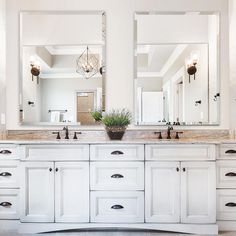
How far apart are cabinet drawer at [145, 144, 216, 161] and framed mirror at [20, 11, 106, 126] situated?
0.89 meters

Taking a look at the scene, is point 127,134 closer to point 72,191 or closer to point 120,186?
point 120,186

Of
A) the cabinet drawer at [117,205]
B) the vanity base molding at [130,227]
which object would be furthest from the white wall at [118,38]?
the vanity base molding at [130,227]

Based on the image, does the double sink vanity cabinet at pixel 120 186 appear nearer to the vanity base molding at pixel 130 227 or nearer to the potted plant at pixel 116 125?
the vanity base molding at pixel 130 227

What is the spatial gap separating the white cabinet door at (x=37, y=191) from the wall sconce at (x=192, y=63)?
1.85 metres

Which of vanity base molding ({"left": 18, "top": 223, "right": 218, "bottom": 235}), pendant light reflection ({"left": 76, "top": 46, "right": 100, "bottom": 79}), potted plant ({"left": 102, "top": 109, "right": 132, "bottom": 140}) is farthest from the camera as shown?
pendant light reflection ({"left": 76, "top": 46, "right": 100, "bottom": 79})

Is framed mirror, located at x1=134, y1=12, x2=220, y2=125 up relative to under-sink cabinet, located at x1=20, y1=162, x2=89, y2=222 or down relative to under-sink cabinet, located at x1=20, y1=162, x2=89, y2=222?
up

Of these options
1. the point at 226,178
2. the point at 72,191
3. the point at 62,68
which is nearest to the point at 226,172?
the point at 226,178

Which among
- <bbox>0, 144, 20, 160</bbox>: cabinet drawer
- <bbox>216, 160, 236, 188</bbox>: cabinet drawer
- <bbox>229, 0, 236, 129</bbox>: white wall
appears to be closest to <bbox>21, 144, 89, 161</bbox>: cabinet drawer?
<bbox>0, 144, 20, 160</bbox>: cabinet drawer

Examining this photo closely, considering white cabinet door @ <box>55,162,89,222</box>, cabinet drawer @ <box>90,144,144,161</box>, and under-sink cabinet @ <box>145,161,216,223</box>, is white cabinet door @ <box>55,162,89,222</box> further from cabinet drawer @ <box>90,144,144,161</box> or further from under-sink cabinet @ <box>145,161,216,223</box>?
under-sink cabinet @ <box>145,161,216,223</box>

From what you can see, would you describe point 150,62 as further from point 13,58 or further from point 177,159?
point 13,58

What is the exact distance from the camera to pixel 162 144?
2.98m

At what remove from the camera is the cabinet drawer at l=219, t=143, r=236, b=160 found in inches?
120

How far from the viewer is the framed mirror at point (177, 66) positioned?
3.57 m

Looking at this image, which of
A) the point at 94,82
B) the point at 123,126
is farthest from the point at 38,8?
the point at 123,126
